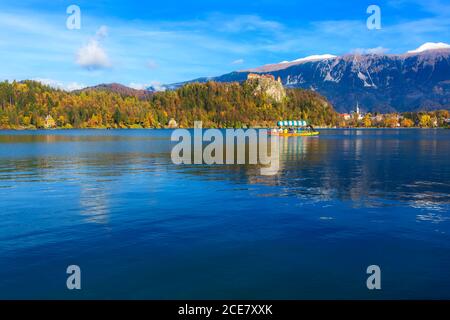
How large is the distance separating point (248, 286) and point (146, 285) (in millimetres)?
5388

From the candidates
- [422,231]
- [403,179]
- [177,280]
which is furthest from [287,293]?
[403,179]

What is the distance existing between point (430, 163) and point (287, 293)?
78.4m

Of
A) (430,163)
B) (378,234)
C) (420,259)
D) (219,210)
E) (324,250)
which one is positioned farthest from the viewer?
(430,163)

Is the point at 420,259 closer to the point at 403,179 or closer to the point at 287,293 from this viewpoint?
the point at 287,293

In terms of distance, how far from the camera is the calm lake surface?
70.4ft

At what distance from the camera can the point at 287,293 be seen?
20594 millimetres

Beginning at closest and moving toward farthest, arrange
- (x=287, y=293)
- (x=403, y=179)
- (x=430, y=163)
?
1. (x=287, y=293)
2. (x=403, y=179)
3. (x=430, y=163)

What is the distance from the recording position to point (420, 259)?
25.5 m

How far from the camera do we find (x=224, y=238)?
29.9 m

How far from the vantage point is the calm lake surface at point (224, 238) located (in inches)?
845

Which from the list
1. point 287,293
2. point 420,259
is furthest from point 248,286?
point 420,259
